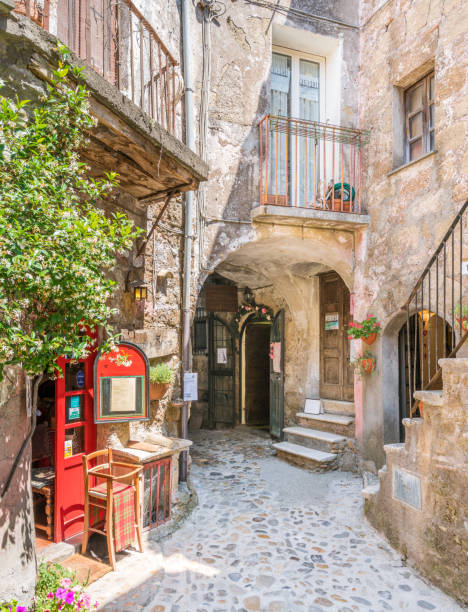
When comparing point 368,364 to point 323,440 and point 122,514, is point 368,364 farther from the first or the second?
point 122,514

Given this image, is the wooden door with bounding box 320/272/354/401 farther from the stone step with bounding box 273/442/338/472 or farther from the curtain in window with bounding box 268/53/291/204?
the curtain in window with bounding box 268/53/291/204

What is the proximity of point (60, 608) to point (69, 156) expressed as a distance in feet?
9.13

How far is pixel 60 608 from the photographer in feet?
9.00

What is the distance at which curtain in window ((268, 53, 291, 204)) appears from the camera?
265 inches

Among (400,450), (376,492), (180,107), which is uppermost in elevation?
(180,107)

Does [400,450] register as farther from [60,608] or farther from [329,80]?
[329,80]

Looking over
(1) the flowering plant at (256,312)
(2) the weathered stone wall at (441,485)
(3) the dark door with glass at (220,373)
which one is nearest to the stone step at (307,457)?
(2) the weathered stone wall at (441,485)

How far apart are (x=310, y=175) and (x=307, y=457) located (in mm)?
4525

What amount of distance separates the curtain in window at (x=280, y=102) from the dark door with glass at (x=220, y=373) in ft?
14.3

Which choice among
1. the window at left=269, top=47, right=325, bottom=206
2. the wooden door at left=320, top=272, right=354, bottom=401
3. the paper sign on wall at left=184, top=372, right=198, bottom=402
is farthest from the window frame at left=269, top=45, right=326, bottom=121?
the paper sign on wall at left=184, top=372, right=198, bottom=402

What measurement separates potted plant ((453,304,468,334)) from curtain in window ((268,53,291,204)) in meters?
2.99

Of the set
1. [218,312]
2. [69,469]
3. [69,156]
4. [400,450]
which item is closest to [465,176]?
[400,450]

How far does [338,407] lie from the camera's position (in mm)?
7559

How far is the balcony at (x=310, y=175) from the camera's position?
6.21 m
